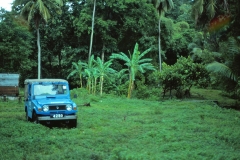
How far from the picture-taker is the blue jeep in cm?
1075

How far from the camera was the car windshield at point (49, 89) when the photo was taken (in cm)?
1178

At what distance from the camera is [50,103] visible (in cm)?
1077

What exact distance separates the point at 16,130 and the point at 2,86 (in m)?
13.6

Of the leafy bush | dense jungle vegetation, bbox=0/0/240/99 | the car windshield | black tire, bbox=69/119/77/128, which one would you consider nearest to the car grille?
black tire, bbox=69/119/77/128

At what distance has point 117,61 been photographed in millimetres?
31875

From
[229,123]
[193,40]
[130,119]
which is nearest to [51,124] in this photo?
Result: [130,119]

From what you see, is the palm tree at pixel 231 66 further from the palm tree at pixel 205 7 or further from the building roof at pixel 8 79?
the building roof at pixel 8 79

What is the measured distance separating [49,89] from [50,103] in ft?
3.99

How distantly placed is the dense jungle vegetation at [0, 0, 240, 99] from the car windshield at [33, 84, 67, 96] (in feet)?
37.8

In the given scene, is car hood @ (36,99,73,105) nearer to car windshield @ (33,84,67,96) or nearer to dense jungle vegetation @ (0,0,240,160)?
car windshield @ (33,84,67,96)

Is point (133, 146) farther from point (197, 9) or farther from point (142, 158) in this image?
point (197, 9)

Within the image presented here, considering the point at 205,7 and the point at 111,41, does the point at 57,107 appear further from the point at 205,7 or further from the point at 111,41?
the point at 111,41

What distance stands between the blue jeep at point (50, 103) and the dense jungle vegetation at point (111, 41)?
11.6 m

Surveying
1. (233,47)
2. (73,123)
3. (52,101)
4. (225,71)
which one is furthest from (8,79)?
(233,47)
